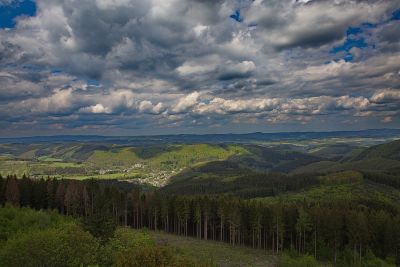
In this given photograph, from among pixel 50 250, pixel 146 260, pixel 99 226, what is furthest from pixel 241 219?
pixel 146 260

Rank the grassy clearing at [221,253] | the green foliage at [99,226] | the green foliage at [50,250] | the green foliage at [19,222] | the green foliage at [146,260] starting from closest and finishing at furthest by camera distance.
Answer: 1. the green foliage at [146,260]
2. the green foliage at [50,250]
3. the green foliage at [19,222]
4. the green foliage at [99,226]
5. the grassy clearing at [221,253]

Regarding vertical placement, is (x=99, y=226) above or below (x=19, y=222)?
below

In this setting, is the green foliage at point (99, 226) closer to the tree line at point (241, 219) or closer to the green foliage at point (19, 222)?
the green foliage at point (19, 222)

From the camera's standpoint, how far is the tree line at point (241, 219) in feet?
364

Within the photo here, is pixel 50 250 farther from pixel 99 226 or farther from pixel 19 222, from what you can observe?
pixel 19 222

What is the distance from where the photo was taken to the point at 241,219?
13125 centimetres

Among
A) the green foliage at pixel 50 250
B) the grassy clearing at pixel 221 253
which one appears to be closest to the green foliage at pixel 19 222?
the green foliage at pixel 50 250

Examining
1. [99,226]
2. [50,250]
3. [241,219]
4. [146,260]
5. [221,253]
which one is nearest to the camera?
[146,260]

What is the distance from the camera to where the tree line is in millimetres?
110875

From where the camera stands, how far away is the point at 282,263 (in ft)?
285

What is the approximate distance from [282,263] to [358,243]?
39.7 m

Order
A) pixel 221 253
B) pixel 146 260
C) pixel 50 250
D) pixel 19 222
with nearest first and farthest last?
pixel 146 260 → pixel 50 250 → pixel 19 222 → pixel 221 253

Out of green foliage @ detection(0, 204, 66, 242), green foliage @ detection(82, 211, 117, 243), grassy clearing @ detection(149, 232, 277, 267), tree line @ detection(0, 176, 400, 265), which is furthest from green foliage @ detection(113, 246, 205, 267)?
tree line @ detection(0, 176, 400, 265)

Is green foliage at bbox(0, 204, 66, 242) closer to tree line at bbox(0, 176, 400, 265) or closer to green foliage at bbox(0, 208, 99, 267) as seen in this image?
tree line at bbox(0, 176, 400, 265)
